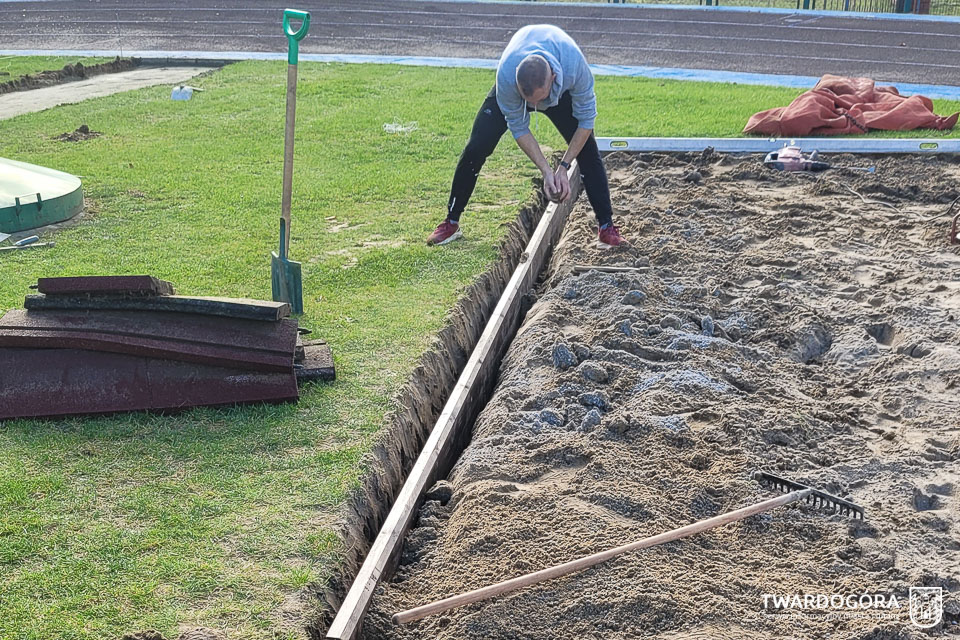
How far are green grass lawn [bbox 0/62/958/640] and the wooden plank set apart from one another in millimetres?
213

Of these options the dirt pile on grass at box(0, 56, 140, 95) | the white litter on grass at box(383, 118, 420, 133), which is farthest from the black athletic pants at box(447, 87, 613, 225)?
the dirt pile on grass at box(0, 56, 140, 95)

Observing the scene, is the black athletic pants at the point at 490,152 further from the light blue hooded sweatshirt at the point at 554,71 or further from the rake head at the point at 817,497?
the rake head at the point at 817,497

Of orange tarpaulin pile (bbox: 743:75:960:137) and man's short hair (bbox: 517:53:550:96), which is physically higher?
man's short hair (bbox: 517:53:550:96)

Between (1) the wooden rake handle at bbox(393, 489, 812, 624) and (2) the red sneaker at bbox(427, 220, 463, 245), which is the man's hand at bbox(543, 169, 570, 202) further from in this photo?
(1) the wooden rake handle at bbox(393, 489, 812, 624)

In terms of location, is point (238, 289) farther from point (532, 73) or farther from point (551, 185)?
point (532, 73)

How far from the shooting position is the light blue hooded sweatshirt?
5.59 meters

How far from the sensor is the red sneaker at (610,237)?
663 centimetres

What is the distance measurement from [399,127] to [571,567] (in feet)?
25.6

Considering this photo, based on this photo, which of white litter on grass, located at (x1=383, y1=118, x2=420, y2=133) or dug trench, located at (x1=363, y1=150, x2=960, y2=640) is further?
white litter on grass, located at (x1=383, y1=118, x2=420, y2=133)

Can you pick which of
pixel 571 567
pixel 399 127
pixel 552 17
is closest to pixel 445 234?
pixel 571 567

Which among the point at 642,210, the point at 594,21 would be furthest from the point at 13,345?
the point at 594,21

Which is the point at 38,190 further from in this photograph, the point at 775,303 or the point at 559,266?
the point at 775,303

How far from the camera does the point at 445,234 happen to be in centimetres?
664

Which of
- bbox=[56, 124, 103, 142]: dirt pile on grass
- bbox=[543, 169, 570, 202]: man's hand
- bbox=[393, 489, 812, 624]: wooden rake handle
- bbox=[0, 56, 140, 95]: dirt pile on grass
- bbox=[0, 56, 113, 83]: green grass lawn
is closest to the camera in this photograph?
bbox=[393, 489, 812, 624]: wooden rake handle
